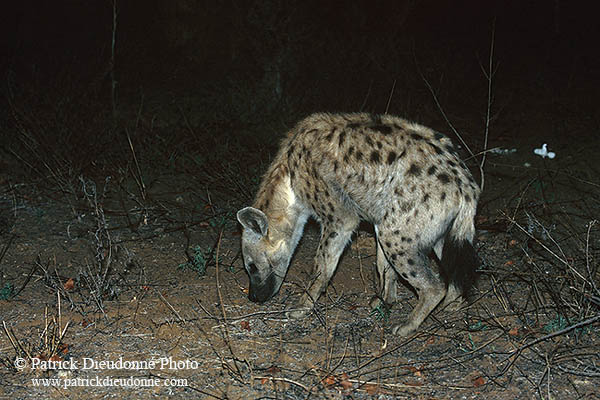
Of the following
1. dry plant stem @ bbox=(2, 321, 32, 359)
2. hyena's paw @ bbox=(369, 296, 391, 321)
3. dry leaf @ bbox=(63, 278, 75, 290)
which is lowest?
dry leaf @ bbox=(63, 278, 75, 290)

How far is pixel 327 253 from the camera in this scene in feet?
9.64

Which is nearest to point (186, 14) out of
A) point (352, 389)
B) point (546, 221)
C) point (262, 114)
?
point (262, 114)

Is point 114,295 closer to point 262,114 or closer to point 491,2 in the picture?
point 262,114

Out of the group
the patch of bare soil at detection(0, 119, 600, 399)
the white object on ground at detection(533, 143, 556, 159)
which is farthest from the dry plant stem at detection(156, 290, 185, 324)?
the white object on ground at detection(533, 143, 556, 159)

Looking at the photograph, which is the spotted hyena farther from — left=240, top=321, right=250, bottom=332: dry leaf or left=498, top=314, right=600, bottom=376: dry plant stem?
left=498, top=314, right=600, bottom=376: dry plant stem

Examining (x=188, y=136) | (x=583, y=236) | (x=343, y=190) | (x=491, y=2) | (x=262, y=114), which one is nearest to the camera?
(x=343, y=190)

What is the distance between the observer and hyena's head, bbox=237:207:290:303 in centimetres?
295

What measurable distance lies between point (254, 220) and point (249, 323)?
0.44m

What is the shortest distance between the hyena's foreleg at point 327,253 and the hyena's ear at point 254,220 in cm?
26

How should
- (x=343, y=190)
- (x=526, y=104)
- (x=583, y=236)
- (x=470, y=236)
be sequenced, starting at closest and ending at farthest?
(x=470, y=236)
(x=343, y=190)
(x=583, y=236)
(x=526, y=104)

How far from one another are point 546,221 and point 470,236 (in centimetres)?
127

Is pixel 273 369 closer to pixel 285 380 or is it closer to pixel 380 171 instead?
pixel 285 380

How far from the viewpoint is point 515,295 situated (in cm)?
293

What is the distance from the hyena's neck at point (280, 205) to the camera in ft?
9.98
